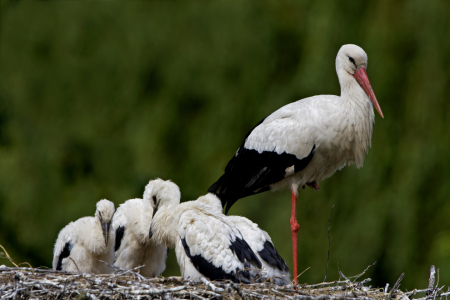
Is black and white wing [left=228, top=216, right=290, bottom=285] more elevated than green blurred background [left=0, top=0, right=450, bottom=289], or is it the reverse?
green blurred background [left=0, top=0, right=450, bottom=289]

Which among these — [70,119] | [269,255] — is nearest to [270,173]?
[269,255]

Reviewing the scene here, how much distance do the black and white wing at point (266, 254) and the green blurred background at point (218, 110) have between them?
8.60 ft

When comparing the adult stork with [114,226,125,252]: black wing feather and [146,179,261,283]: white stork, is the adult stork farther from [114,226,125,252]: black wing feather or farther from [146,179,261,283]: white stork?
[114,226,125,252]: black wing feather

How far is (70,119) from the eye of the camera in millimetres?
9453

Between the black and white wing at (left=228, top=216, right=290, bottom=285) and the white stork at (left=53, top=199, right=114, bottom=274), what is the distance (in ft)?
3.18

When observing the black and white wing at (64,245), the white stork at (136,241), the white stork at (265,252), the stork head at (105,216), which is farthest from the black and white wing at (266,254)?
the black and white wing at (64,245)

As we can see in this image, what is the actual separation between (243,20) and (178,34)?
102 centimetres

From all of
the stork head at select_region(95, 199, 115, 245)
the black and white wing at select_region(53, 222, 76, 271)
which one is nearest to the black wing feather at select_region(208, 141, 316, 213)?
the stork head at select_region(95, 199, 115, 245)

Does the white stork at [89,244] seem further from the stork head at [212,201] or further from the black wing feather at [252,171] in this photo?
the black wing feather at [252,171]

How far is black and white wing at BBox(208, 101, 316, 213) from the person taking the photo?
515 cm

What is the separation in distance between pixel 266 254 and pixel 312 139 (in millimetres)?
950

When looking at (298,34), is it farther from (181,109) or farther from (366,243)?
(366,243)

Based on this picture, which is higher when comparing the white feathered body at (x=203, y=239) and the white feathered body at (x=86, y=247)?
the white feathered body at (x=86, y=247)

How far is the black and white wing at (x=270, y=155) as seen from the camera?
5.15 m
